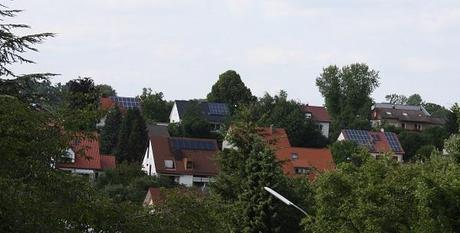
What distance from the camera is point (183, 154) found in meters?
71.9

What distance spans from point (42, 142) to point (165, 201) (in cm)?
289

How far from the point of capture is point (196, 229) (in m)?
11.9

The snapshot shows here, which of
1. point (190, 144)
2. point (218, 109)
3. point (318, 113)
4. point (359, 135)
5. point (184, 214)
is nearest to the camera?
point (184, 214)

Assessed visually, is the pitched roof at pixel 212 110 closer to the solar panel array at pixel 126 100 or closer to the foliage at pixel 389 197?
the solar panel array at pixel 126 100

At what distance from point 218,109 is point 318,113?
16.5m

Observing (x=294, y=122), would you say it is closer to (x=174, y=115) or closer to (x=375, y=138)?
(x=375, y=138)

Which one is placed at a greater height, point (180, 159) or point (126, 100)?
point (126, 100)

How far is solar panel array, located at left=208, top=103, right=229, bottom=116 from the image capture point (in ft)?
327

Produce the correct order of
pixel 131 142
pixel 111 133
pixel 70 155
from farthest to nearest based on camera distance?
pixel 111 133 → pixel 131 142 → pixel 70 155

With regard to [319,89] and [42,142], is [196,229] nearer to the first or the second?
[42,142]

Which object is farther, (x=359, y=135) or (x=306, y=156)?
(x=359, y=135)

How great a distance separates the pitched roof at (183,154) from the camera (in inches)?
2778

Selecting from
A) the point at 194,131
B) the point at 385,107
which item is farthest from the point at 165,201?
the point at 385,107

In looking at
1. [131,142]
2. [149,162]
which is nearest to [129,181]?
[149,162]
